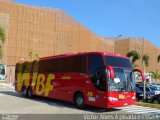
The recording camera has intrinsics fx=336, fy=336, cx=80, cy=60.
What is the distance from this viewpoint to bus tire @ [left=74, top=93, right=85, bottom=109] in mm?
18328

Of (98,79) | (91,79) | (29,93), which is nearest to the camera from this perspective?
(98,79)

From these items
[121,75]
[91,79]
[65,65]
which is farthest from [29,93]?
[121,75]

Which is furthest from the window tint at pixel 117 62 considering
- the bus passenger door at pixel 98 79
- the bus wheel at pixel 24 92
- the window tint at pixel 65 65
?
the bus wheel at pixel 24 92

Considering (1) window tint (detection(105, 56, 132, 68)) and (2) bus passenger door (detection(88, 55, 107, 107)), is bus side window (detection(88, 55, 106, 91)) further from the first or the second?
(1) window tint (detection(105, 56, 132, 68))

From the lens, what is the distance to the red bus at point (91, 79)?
55.1ft

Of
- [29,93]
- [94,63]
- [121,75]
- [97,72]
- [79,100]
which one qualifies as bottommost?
[79,100]

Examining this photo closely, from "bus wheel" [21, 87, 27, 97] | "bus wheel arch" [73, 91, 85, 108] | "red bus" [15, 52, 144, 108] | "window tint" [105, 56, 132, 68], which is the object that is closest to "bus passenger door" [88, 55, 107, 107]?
"red bus" [15, 52, 144, 108]

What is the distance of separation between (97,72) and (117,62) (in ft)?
4.10

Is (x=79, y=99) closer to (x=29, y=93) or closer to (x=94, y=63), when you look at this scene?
(x=94, y=63)

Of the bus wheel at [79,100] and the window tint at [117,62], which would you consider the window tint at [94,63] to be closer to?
the window tint at [117,62]

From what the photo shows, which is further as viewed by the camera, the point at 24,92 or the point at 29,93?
the point at 24,92

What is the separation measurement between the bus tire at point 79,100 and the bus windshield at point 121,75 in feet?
7.62

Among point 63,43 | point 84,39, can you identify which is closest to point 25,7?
point 63,43

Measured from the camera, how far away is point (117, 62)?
17688 mm
